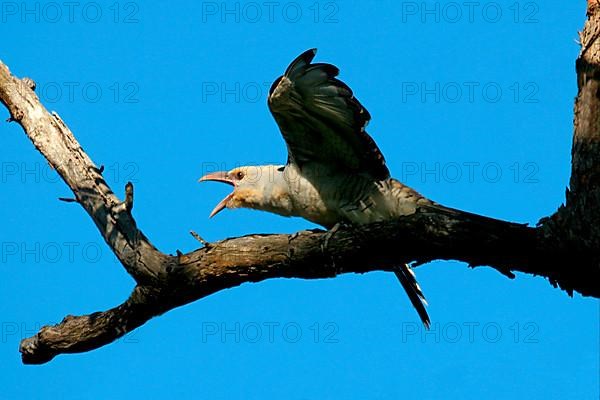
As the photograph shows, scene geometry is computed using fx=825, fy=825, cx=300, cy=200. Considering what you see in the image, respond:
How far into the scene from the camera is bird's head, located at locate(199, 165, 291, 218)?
7.54 metres

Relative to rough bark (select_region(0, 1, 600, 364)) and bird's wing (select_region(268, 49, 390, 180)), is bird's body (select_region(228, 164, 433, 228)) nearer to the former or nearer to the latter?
bird's wing (select_region(268, 49, 390, 180))

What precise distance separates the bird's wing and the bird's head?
1.03 feet

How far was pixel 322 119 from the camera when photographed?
22.5 feet

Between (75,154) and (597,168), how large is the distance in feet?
12.0

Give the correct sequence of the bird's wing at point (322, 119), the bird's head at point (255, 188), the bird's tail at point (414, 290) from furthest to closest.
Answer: the bird's tail at point (414, 290) → the bird's head at point (255, 188) → the bird's wing at point (322, 119)

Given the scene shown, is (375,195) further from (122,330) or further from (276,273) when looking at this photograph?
(122,330)

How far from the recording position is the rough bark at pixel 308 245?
16.9 ft

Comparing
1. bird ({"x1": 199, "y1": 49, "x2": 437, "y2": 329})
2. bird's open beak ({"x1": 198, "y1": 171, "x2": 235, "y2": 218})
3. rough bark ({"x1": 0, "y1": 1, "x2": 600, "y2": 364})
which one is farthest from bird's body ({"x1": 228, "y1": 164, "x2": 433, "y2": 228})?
rough bark ({"x1": 0, "y1": 1, "x2": 600, "y2": 364})

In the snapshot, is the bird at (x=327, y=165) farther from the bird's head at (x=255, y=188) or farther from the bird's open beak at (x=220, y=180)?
the bird's open beak at (x=220, y=180)

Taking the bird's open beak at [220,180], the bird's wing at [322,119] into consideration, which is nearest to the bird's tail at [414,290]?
the bird's wing at [322,119]

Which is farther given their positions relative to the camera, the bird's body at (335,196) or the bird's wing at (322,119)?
the bird's body at (335,196)

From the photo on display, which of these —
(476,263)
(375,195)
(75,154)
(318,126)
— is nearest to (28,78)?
(75,154)

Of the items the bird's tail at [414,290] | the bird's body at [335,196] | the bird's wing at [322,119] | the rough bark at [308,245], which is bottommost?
the rough bark at [308,245]

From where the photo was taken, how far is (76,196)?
6098 mm
